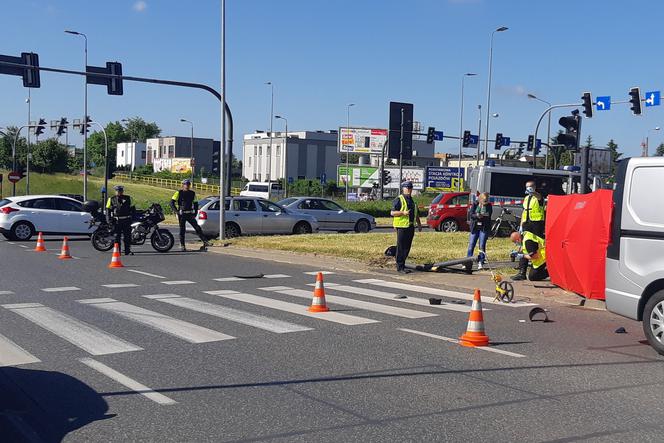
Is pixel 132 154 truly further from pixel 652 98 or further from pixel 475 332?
pixel 475 332

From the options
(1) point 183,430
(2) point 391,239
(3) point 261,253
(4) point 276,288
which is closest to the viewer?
(1) point 183,430

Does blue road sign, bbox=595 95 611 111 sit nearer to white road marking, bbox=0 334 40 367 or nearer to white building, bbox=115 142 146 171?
white road marking, bbox=0 334 40 367

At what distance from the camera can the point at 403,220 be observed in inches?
597

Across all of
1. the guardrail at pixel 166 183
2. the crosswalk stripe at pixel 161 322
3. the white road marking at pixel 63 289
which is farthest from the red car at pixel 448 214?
the guardrail at pixel 166 183

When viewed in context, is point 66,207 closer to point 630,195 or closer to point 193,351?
point 193,351

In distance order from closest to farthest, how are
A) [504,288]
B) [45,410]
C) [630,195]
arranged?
1. [45,410]
2. [630,195]
3. [504,288]

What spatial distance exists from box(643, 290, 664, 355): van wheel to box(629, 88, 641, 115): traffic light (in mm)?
25690

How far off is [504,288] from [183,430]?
26.2ft

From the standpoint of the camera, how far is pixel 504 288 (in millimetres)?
12141

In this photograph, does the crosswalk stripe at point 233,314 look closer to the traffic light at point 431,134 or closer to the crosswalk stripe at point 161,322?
the crosswalk stripe at point 161,322

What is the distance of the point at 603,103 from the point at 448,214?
31.5ft

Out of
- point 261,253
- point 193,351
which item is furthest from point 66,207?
point 193,351

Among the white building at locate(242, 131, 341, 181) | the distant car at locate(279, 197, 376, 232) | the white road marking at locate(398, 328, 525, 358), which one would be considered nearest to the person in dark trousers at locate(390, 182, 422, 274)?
the white road marking at locate(398, 328, 525, 358)

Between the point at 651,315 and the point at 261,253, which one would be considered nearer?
the point at 651,315
